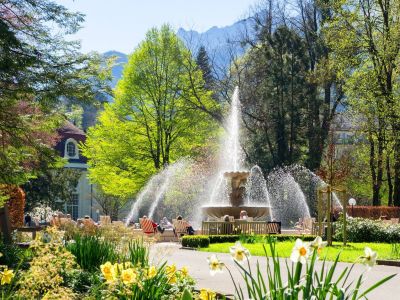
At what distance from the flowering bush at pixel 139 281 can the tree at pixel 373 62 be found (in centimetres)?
2960

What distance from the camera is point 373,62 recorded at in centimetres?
3919

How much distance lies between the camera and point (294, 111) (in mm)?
45594

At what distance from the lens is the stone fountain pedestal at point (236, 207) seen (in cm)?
3036

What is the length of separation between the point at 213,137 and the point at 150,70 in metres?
7.58

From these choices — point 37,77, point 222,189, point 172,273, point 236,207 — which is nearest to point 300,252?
point 172,273

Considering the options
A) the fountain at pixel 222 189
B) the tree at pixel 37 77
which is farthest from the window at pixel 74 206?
the tree at pixel 37 77

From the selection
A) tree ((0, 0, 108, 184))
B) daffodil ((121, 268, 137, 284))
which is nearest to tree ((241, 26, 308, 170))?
tree ((0, 0, 108, 184))

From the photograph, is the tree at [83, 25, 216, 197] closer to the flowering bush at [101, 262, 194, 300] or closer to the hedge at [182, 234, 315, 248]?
the hedge at [182, 234, 315, 248]

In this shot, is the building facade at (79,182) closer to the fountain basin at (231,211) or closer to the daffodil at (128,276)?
A: the fountain basin at (231,211)

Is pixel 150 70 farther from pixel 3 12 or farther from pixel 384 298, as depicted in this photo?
pixel 384 298

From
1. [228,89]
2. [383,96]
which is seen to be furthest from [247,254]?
[228,89]

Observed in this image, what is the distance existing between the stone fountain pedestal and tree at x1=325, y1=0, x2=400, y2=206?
932cm

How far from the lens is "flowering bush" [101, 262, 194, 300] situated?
5703 millimetres

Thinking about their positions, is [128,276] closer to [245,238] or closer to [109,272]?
[109,272]
